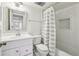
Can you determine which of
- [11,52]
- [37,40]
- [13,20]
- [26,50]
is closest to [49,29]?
[37,40]

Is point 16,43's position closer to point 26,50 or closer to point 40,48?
point 26,50

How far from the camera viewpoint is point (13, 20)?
1.12 meters

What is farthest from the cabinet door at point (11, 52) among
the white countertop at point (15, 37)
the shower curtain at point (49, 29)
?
the shower curtain at point (49, 29)

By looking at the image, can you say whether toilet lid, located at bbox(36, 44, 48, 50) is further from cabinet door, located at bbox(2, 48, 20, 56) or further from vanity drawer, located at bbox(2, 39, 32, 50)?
cabinet door, located at bbox(2, 48, 20, 56)

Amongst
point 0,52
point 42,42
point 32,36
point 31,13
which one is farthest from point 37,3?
point 0,52

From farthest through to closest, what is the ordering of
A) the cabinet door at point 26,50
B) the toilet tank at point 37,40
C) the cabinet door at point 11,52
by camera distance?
the toilet tank at point 37,40 → the cabinet door at point 26,50 → the cabinet door at point 11,52

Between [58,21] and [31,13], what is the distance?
626 millimetres

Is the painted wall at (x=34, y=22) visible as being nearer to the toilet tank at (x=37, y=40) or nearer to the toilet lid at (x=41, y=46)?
the toilet tank at (x=37, y=40)

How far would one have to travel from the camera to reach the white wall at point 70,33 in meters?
1.11

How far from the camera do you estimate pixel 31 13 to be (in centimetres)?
122

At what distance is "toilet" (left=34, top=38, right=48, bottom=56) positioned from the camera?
112 centimetres

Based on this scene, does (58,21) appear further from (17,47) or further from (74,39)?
(17,47)

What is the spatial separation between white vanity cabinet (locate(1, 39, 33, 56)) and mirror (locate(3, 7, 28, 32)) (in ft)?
0.86

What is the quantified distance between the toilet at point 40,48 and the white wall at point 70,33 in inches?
12.8
